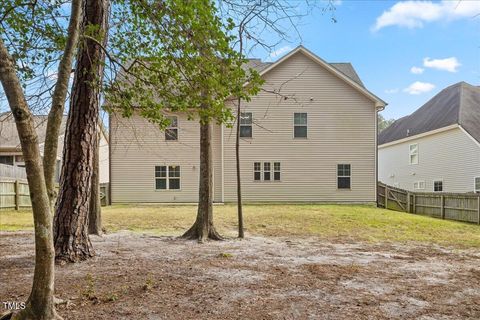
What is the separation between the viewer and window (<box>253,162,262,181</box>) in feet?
60.5

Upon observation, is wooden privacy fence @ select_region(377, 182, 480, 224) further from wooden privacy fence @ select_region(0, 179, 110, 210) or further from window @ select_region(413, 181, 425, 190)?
wooden privacy fence @ select_region(0, 179, 110, 210)

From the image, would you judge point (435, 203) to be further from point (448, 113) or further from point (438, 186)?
point (448, 113)

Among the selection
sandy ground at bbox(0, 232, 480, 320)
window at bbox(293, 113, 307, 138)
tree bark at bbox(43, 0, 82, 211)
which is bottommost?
sandy ground at bbox(0, 232, 480, 320)

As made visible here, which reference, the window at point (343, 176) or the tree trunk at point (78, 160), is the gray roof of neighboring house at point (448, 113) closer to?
the window at point (343, 176)

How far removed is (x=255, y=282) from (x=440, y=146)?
62.3ft

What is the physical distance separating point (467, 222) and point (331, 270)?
34.4 ft

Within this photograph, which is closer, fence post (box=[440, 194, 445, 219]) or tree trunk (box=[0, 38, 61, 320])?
tree trunk (box=[0, 38, 61, 320])

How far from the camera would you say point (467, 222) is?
13.3 meters

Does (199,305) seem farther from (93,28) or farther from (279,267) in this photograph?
(93,28)

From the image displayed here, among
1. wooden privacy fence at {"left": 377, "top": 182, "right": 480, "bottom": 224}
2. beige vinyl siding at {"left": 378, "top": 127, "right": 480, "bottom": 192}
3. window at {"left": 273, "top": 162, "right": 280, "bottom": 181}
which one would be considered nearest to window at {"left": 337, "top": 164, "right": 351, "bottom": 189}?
wooden privacy fence at {"left": 377, "top": 182, "right": 480, "bottom": 224}

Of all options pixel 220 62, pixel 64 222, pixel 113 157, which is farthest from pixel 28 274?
pixel 113 157

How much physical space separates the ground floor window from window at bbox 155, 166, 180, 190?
13.4 feet

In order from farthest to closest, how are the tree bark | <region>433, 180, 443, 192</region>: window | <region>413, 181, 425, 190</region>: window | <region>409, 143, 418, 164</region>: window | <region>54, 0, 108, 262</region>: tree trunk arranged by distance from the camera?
<region>409, 143, 418, 164</region>: window
<region>413, 181, 425, 190</region>: window
<region>433, 180, 443, 192</region>: window
<region>54, 0, 108, 262</region>: tree trunk
the tree bark

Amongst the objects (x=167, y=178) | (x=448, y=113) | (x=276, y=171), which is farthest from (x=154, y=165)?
(x=448, y=113)
